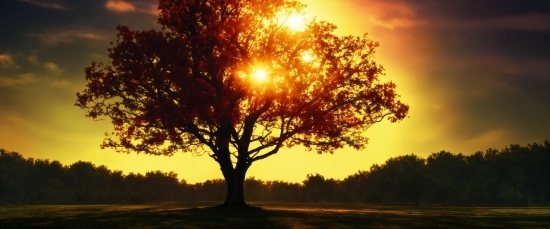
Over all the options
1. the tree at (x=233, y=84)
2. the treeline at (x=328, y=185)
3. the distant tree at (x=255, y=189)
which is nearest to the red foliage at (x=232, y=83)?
the tree at (x=233, y=84)

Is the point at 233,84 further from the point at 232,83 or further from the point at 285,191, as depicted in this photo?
the point at 285,191

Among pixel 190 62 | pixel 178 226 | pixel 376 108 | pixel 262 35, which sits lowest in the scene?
pixel 178 226

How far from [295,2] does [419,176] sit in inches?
2811

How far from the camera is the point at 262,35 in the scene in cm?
4869

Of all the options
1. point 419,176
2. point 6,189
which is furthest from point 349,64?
point 6,189

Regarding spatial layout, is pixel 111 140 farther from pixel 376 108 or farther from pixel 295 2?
pixel 376 108

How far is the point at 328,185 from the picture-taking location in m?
126

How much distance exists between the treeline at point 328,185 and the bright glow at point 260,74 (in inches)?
2726

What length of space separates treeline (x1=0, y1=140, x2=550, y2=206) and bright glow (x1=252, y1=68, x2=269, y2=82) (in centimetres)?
6924

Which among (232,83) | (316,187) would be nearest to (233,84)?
(232,83)

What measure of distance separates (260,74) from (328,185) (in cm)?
8289

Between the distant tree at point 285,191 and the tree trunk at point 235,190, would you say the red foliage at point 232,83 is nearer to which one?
the tree trunk at point 235,190

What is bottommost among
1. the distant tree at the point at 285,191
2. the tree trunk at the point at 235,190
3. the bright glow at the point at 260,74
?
the tree trunk at the point at 235,190

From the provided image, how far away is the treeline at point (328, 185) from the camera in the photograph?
389 feet
